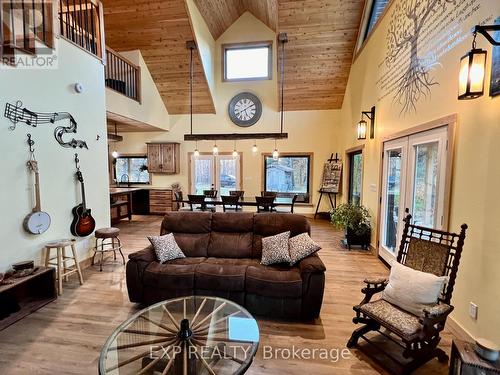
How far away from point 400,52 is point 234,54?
5.19 m

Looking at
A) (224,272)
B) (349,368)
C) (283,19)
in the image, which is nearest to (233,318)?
(224,272)

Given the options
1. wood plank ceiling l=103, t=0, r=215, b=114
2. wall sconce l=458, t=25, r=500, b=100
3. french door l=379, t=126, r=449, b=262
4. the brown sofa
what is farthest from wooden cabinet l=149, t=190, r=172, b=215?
wall sconce l=458, t=25, r=500, b=100

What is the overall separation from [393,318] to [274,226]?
1636 mm

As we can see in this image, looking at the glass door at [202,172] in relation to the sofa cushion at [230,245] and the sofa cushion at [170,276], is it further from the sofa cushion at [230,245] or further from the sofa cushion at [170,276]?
the sofa cushion at [170,276]

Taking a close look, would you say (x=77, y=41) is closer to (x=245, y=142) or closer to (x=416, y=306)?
(x=245, y=142)

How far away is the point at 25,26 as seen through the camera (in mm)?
3090

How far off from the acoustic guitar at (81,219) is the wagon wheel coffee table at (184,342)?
233 cm

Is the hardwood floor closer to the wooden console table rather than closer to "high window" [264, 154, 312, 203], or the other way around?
the wooden console table

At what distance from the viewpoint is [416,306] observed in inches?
85.5

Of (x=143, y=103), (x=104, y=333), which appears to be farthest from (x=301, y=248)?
(x=143, y=103)

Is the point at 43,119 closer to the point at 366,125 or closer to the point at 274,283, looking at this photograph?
the point at 274,283

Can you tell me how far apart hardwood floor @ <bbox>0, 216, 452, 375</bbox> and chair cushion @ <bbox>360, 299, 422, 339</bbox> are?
0.39 m

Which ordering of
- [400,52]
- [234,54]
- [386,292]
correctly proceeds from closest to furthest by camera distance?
[386,292], [400,52], [234,54]

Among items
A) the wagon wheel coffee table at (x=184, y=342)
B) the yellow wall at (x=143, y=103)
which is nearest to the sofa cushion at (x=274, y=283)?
the wagon wheel coffee table at (x=184, y=342)
